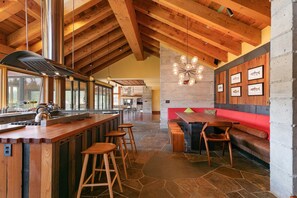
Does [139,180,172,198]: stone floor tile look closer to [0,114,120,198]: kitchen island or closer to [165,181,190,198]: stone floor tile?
[165,181,190,198]: stone floor tile

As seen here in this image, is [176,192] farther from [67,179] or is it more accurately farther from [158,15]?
[158,15]

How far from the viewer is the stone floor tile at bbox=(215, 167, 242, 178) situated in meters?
2.73

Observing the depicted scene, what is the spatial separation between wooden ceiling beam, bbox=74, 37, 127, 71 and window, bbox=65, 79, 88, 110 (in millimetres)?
1048

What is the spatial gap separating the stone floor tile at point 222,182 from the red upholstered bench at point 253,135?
766 mm

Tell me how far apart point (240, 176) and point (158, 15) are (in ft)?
13.4

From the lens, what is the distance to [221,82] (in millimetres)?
6016

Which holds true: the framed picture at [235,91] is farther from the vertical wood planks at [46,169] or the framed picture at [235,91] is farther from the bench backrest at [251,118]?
the vertical wood planks at [46,169]

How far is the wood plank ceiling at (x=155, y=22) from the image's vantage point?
3395 millimetres

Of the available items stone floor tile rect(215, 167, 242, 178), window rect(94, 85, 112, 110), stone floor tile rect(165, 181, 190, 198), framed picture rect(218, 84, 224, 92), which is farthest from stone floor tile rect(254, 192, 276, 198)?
window rect(94, 85, 112, 110)

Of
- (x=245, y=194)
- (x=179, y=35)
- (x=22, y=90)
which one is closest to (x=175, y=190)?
(x=245, y=194)

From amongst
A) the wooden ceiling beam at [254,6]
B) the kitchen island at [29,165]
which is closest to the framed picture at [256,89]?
the wooden ceiling beam at [254,6]

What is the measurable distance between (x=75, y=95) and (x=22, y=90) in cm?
296

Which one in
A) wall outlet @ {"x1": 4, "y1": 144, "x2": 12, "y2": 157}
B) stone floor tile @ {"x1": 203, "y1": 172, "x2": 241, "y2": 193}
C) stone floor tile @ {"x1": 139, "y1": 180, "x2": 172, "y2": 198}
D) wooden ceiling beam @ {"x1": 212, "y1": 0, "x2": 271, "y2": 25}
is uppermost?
wooden ceiling beam @ {"x1": 212, "y1": 0, "x2": 271, "y2": 25}

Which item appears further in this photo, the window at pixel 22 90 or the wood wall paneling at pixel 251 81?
the window at pixel 22 90
